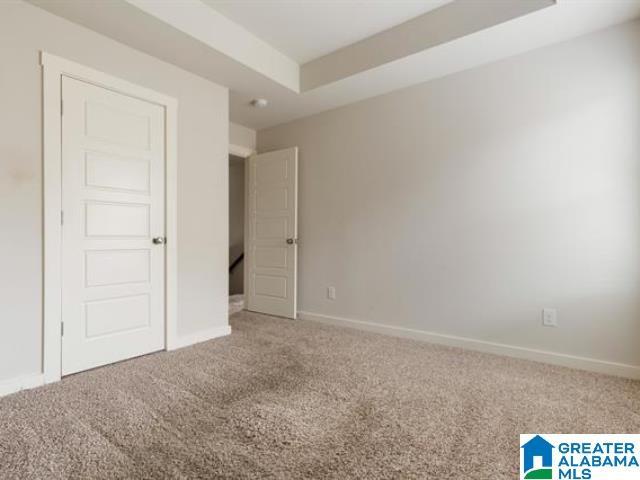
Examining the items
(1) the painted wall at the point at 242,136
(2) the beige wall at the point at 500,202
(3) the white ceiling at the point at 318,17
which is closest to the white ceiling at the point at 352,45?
(3) the white ceiling at the point at 318,17

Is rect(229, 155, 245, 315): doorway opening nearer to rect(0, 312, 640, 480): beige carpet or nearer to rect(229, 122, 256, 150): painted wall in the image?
rect(229, 122, 256, 150): painted wall

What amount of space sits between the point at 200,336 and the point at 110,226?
4.02 ft

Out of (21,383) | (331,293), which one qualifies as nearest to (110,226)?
(21,383)

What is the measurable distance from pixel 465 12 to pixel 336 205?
205 cm

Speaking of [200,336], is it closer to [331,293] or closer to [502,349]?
[331,293]

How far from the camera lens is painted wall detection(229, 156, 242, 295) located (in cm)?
632

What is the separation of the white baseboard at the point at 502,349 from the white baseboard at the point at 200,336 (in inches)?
45.8

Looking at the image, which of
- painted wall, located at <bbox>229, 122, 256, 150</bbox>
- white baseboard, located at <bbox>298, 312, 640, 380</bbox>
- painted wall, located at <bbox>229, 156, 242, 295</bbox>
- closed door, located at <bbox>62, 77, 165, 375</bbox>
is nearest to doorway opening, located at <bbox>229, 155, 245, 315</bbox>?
painted wall, located at <bbox>229, 156, 242, 295</bbox>

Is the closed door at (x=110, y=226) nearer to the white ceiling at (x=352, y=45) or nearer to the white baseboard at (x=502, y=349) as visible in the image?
the white ceiling at (x=352, y=45)

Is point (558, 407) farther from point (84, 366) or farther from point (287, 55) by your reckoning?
point (287, 55)

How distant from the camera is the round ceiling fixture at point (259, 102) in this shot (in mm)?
3566

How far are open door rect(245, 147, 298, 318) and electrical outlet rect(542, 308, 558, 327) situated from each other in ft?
8.04

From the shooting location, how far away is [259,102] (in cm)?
360

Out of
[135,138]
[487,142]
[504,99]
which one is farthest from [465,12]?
[135,138]
